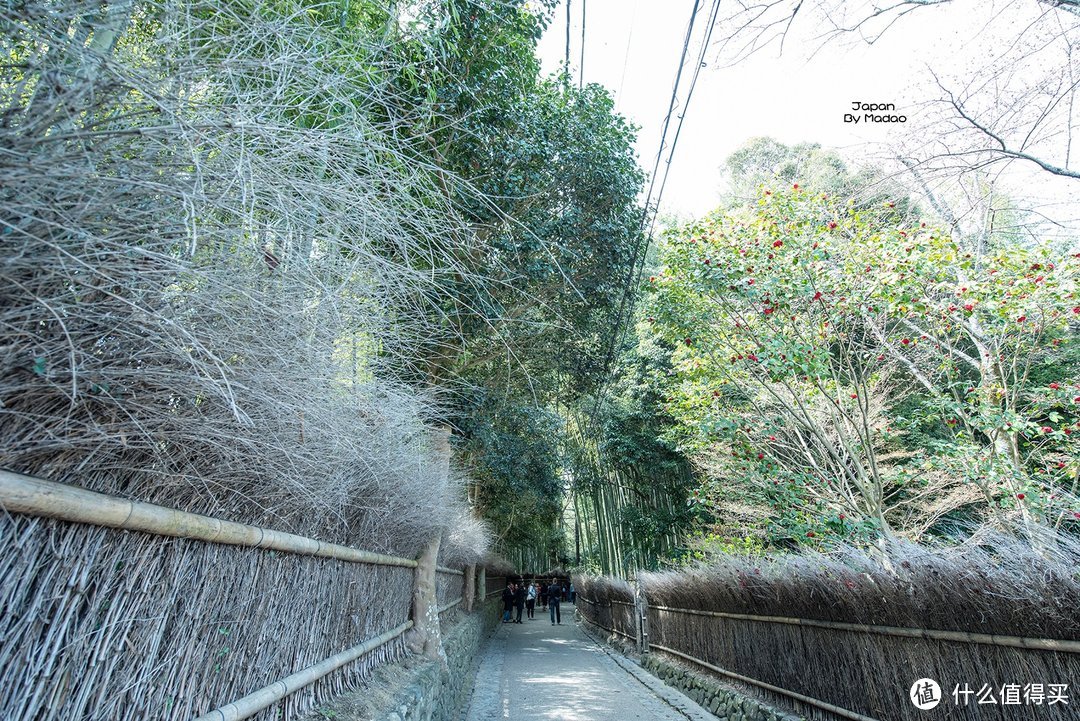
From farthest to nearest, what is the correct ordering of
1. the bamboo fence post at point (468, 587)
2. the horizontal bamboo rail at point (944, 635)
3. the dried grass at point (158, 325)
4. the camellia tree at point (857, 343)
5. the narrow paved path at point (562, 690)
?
the bamboo fence post at point (468, 587), the narrow paved path at point (562, 690), the camellia tree at point (857, 343), the horizontal bamboo rail at point (944, 635), the dried grass at point (158, 325)

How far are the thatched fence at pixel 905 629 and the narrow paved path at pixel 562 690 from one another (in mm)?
1324

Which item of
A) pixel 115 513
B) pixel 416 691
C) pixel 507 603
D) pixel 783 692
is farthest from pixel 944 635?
pixel 507 603

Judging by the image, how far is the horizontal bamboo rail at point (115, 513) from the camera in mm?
1464

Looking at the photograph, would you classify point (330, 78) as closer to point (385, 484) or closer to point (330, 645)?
point (385, 484)

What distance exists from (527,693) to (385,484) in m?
5.93

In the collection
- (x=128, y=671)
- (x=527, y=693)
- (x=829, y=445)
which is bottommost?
(x=527, y=693)

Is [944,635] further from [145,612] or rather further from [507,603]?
[507,603]

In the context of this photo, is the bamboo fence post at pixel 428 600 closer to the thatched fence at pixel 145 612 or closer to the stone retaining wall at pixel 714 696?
the stone retaining wall at pixel 714 696

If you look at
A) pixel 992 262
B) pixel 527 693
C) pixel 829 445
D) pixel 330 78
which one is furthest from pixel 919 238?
pixel 527 693

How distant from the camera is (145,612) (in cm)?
200

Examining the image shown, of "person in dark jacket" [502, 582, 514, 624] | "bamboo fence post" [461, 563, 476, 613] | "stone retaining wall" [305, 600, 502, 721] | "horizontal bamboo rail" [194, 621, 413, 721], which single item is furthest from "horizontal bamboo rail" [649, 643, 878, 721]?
"person in dark jacket" [502, 582, 514, 624]

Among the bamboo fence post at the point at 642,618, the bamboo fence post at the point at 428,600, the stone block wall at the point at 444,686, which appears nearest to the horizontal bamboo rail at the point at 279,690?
the stone block wall at the point at 444,686

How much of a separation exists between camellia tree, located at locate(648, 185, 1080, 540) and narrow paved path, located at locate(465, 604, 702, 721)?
297 cm

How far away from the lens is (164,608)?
2092mm
